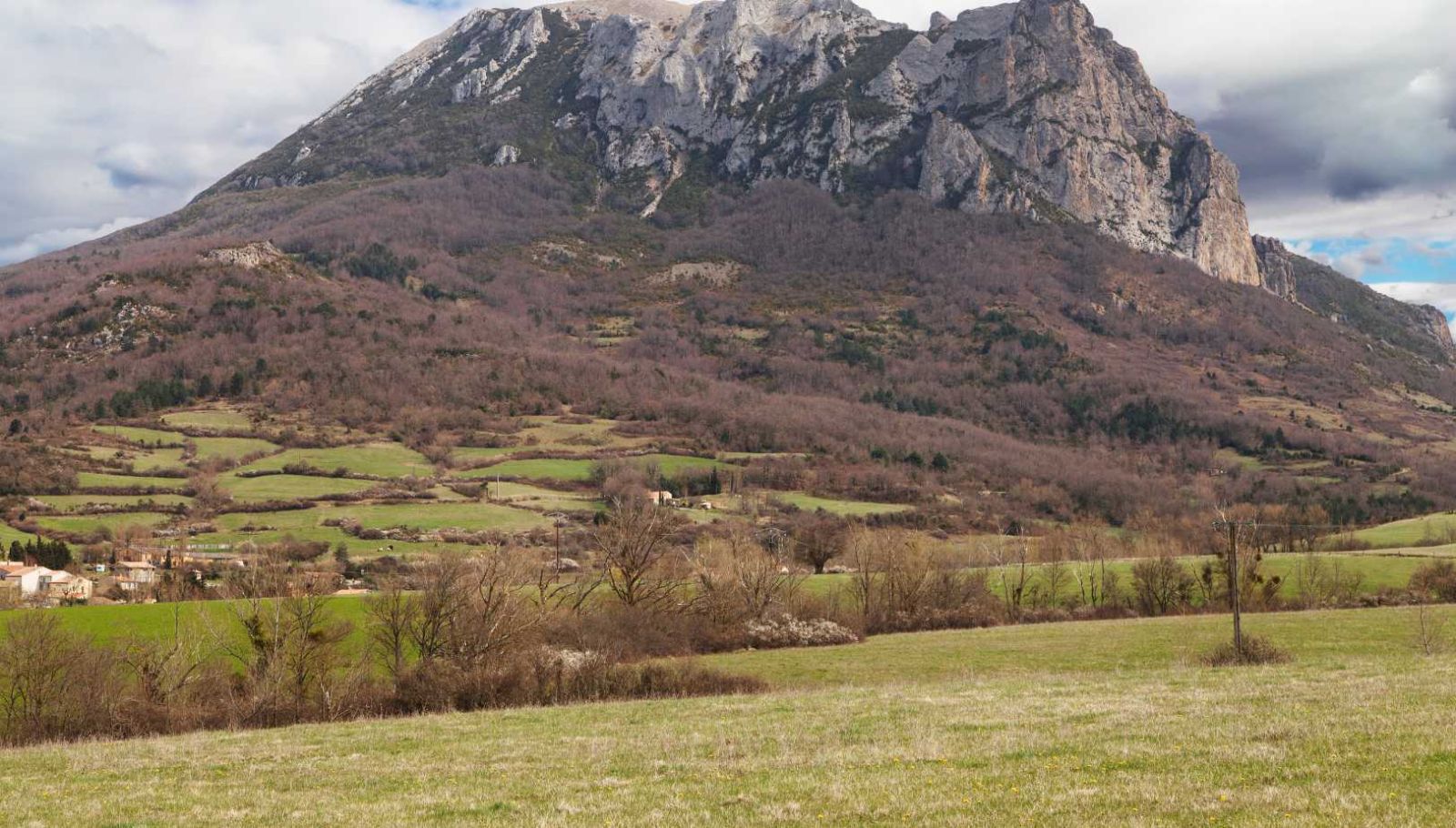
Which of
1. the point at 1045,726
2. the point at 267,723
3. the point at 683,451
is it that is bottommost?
the point at 267,723

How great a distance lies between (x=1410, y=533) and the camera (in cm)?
11738

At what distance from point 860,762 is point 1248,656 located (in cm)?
2763

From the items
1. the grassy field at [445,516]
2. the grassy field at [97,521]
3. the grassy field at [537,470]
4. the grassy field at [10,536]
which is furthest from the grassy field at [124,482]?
the grassy field at [537,470]

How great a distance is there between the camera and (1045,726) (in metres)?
21.3

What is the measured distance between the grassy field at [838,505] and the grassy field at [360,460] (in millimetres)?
51325

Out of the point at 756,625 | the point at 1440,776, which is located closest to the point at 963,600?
the point at 756,625

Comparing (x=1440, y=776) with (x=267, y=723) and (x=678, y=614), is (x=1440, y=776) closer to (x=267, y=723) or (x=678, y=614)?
(x=267, y=723)

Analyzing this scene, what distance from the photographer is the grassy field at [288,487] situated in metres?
121

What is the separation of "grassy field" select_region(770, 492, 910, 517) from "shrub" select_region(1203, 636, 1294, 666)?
94.5 metres

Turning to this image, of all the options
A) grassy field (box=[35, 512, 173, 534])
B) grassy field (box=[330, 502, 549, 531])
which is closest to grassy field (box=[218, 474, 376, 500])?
grassy field (box=[330, 502, 549, 531])

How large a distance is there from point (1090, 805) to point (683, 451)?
156m

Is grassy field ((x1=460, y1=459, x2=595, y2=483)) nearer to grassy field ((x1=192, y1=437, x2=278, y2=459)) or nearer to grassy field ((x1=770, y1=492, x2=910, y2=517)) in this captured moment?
grassy field ((x1=770, y1=492, x2=910, y2=517))

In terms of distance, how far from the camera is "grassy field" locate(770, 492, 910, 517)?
13775 centimetres

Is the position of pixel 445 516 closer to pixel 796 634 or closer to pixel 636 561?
pixel 636 561
